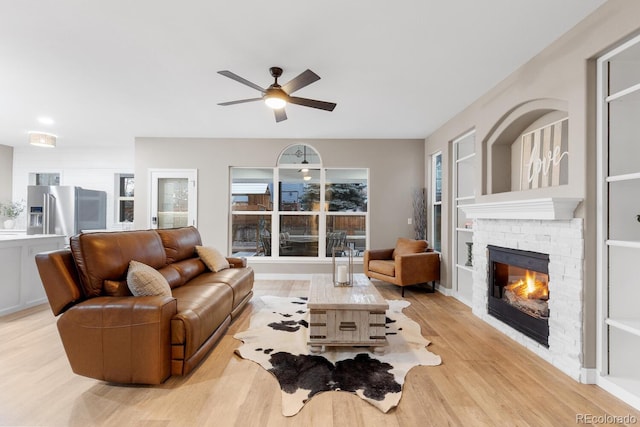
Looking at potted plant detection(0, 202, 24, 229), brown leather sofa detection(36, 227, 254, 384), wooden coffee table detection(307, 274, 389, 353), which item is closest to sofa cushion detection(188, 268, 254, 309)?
brown leather sofa detection(36, 227, 254, 384)

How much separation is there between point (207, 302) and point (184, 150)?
424 centimetres

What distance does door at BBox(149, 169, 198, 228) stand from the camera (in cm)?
612

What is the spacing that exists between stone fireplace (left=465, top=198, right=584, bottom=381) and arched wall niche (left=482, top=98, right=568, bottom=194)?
0.51 m

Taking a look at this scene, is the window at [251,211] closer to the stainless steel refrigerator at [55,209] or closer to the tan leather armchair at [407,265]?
the tan leather armchair at [407,265]

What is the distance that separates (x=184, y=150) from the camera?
20.1 feet

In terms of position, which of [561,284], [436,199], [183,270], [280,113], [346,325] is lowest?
[346,325]

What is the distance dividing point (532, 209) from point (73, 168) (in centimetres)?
842

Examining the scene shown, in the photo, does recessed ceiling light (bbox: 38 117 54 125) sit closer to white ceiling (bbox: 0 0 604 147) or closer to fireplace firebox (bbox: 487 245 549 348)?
white ceiling (bbox: 0 0 604 147)

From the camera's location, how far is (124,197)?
701cm

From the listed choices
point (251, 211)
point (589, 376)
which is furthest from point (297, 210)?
point (589, 376)

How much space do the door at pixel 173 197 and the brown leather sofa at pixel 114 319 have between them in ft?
11.3

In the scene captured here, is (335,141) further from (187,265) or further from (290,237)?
(187,265)

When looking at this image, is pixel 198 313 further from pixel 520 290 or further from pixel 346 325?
pixel 520 290

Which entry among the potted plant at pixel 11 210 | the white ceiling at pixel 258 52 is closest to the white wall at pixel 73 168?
the potted plant at pixel 11 210
